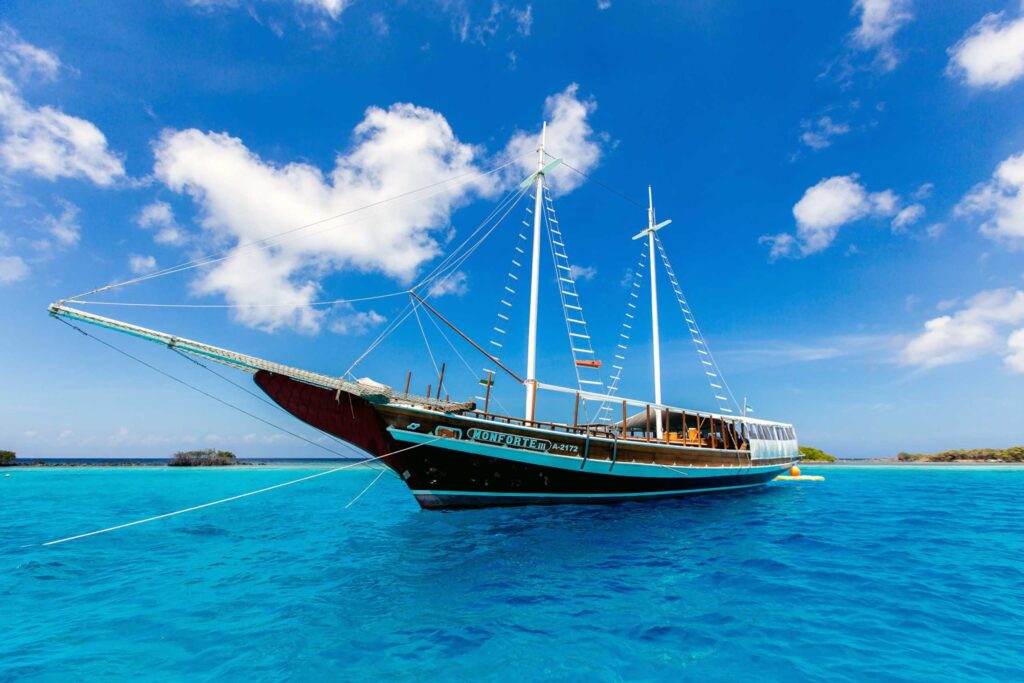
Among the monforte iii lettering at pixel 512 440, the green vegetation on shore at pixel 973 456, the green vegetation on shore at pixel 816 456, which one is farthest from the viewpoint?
the green vegetation on shore at pixel 816 456

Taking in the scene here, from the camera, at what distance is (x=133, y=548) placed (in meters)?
11.9

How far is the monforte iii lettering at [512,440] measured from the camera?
1467cm

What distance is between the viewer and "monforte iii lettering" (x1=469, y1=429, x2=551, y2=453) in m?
14.7

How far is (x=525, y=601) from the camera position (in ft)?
23.8

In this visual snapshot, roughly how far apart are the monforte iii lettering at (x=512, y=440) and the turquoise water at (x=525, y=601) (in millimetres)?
2722

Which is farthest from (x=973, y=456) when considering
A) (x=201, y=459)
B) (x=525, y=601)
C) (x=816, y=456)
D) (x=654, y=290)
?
(x=201, y=459)

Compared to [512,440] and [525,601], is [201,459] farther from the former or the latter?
[525,601]

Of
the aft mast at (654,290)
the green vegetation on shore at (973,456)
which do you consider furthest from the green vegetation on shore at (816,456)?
the aft mast at (654,290)

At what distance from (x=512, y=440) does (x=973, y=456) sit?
92568 mm

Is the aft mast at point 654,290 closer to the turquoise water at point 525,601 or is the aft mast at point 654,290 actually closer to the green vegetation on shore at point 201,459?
the turquoise water at point 525,601

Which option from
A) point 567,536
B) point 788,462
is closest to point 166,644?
point 567,536

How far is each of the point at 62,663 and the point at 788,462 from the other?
3639 centimetres

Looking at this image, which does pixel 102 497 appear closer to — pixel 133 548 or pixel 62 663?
pixel 133 548

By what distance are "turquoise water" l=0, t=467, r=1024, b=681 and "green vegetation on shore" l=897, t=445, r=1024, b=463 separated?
74.9 m
